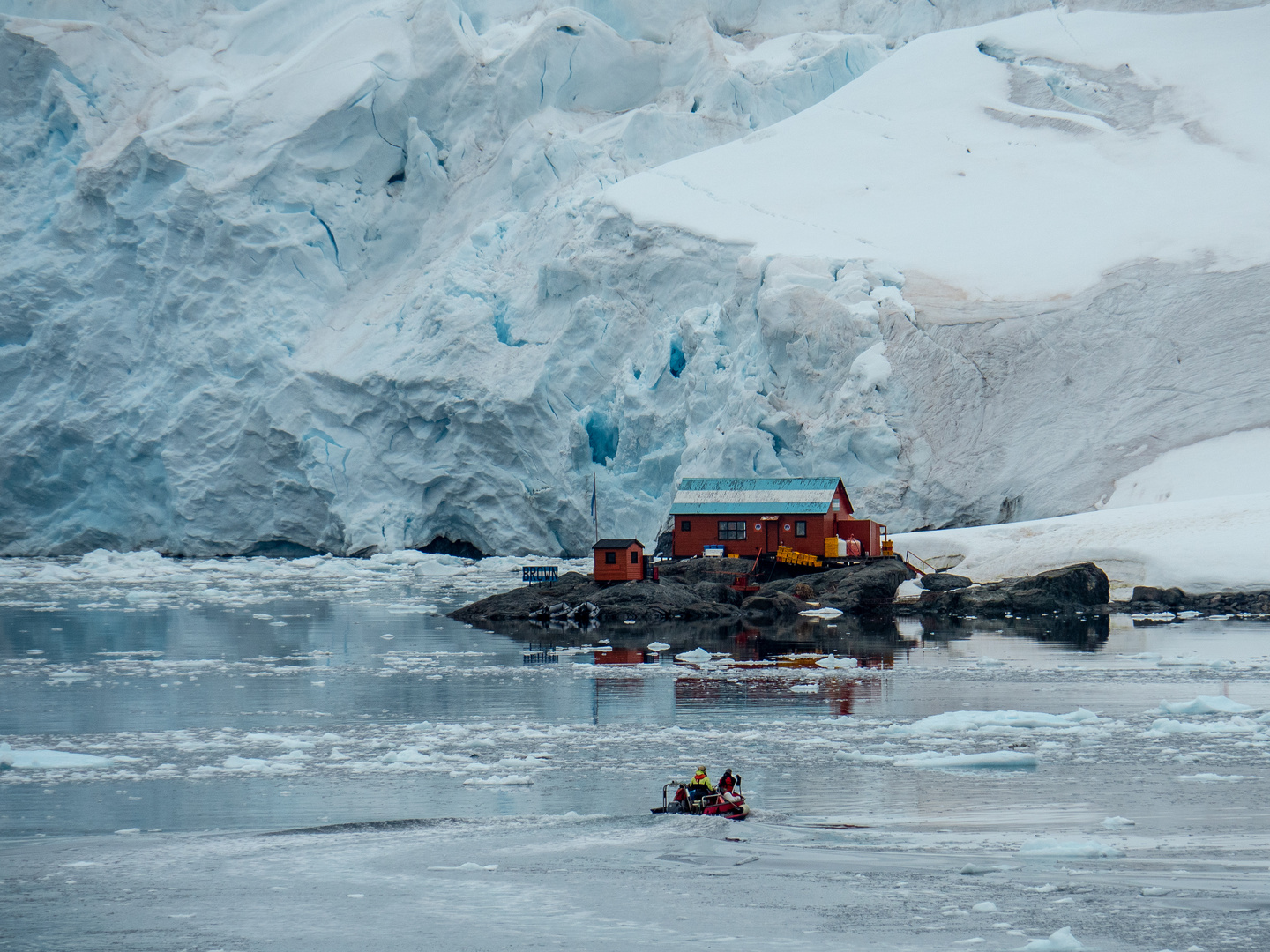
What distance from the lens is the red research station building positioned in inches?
1169

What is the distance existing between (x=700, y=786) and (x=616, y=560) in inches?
683

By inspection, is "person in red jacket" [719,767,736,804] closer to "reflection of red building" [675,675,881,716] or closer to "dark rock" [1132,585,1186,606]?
"reflection of red building" [675,675,881,716]

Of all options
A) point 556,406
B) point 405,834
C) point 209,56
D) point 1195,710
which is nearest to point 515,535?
point 556,406

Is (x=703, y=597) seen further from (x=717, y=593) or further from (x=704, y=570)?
(x=704, y=570)

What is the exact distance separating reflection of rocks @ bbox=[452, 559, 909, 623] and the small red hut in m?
0.32

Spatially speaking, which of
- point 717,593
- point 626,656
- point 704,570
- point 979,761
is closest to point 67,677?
point 626,656

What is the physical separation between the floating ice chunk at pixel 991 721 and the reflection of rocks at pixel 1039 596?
1257 centimetres

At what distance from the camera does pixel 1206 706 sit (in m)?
13.4

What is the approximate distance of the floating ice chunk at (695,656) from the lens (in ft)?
60.8

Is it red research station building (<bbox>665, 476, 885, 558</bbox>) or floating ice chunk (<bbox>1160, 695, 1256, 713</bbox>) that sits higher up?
red research station building (<bbox>665, 476, 885, 558</bbox>)

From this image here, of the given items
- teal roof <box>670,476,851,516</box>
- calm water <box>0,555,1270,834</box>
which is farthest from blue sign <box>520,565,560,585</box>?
calm water <box>0,555,1270,834</box>

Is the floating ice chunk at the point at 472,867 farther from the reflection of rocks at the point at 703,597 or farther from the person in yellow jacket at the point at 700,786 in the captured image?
the reflection of rocks at the point at 703,597

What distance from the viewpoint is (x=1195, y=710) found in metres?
13.4

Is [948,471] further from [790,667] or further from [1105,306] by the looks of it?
[790,667]
